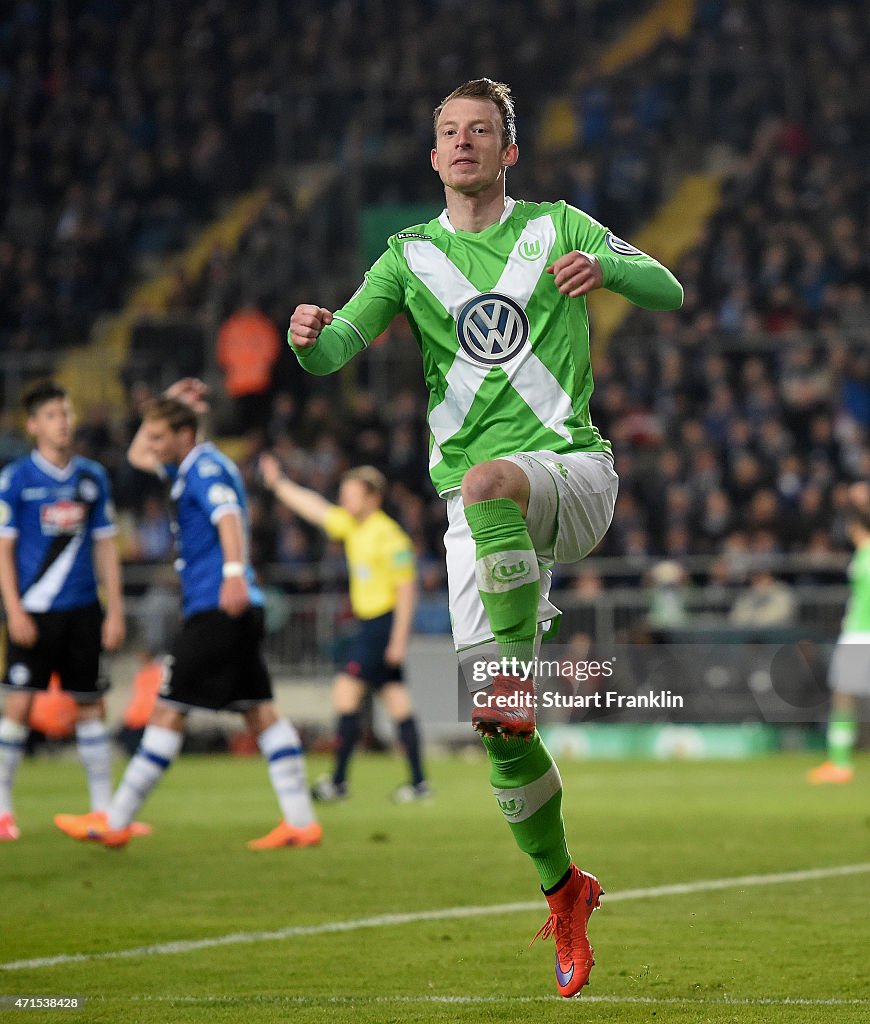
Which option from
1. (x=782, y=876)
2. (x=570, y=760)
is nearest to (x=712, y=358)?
(x=570, y=760)

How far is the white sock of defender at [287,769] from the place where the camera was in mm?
9594

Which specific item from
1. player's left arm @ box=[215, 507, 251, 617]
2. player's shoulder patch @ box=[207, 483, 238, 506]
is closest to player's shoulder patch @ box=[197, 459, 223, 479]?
player's shoulder patch @ box=[207, 483, 238, 506]

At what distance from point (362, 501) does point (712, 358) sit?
30.7ft

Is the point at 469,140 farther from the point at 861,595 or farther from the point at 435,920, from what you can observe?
the point at 861,595

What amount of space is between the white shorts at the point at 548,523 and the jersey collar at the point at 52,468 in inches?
216

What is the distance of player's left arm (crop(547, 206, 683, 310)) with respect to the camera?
4934mm

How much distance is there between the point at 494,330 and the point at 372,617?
8.18 meters

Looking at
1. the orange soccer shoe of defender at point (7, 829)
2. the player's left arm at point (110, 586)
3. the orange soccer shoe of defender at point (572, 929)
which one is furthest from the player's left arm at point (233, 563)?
the orange soccer shoe of defender at point (572, 929)

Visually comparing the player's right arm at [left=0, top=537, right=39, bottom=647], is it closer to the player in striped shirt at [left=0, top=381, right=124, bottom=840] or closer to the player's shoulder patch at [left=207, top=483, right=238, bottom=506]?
the player in striped shirt at [left=0, top=381, right=124, bottom=840]

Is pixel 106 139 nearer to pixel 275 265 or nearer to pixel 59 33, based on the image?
pixel 59 33

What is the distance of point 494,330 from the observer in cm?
546

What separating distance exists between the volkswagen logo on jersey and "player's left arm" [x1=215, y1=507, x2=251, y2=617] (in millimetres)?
3990

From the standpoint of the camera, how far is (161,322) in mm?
23906

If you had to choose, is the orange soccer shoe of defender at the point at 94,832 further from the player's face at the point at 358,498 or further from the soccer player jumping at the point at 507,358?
the soccer player jumping at the point at 507,358
